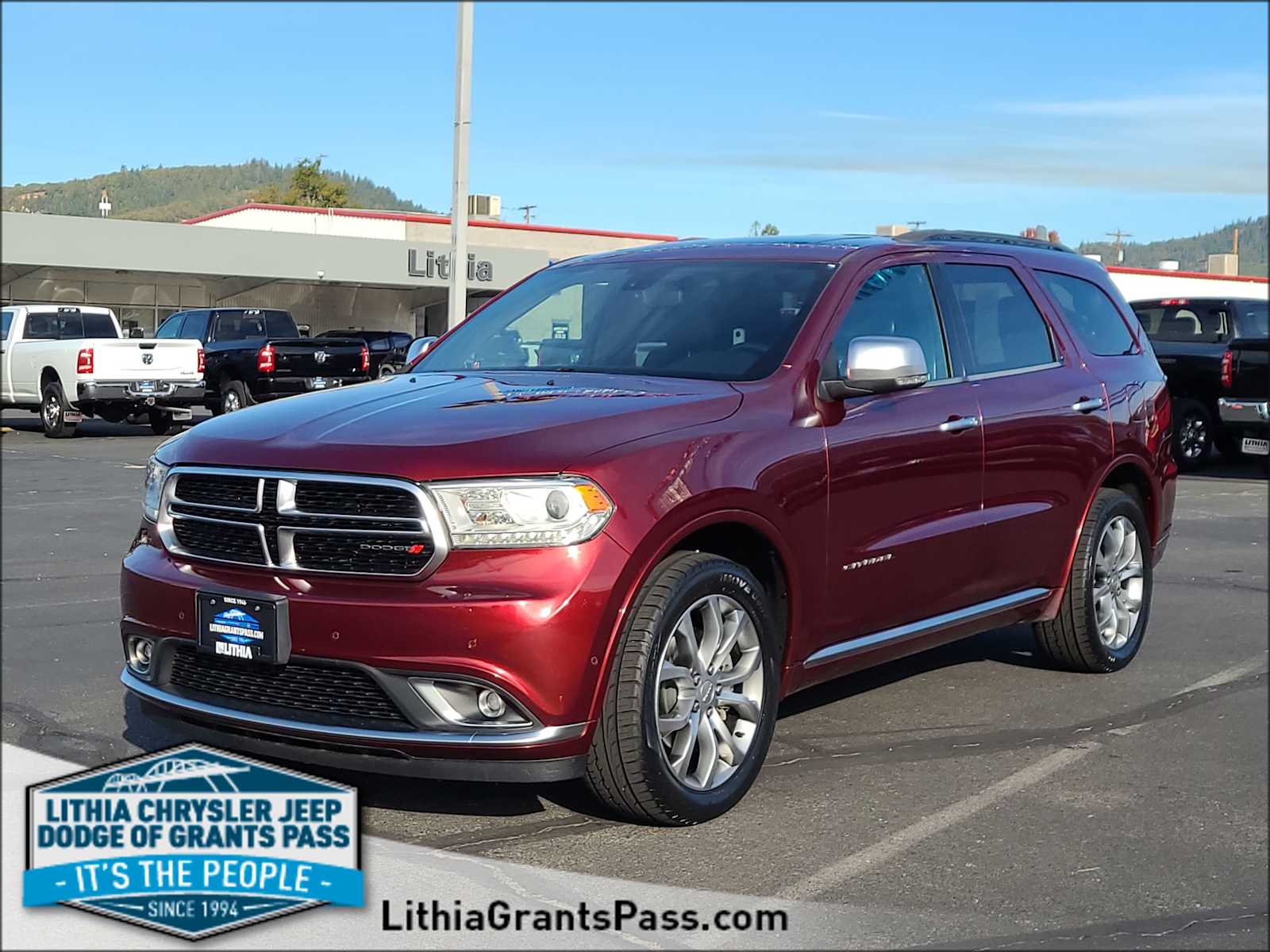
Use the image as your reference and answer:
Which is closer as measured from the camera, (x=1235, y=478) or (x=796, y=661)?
(x=796, y=661)

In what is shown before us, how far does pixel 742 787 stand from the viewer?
16.2ft

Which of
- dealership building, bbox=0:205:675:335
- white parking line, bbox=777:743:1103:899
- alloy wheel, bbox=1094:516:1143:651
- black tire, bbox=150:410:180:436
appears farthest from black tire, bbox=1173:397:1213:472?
dealership building, bbox=0:205:675:335

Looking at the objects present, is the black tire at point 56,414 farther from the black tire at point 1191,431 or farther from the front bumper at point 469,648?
the front bumper at point 469,648

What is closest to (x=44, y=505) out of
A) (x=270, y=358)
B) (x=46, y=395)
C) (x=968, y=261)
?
(x=968, y=261)

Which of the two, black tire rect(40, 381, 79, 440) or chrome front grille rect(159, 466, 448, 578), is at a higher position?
chrome front grille rect(159, 466, 448, 578)

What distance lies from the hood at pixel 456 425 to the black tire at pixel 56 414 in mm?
18351

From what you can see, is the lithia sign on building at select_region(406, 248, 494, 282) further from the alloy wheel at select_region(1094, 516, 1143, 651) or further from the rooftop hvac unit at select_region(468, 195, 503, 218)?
the rooftop hvac unit at select_region(468, 195, 503, 218)

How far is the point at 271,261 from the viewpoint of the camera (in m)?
42.8

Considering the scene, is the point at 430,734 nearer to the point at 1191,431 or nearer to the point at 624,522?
the point at 624,522

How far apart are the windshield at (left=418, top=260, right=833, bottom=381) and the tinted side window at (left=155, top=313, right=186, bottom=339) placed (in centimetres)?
2072

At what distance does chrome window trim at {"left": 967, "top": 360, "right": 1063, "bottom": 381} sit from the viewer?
6.22 m

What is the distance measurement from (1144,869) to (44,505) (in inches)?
418

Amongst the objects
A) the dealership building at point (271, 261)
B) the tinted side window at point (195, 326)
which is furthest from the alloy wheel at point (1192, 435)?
the dealership building at point (271, 261)

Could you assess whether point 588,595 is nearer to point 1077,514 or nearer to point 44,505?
point 1077,514
